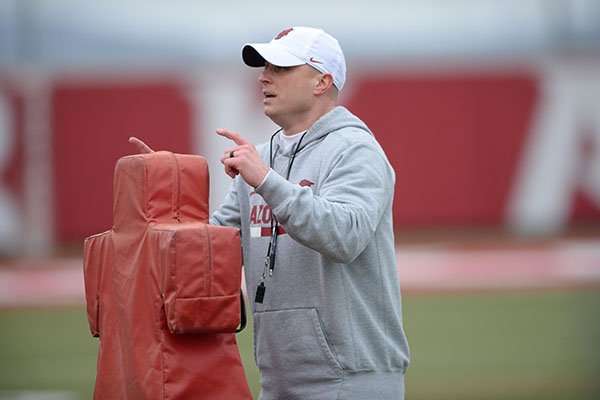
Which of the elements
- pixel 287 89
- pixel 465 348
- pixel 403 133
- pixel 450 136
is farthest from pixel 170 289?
pixel 450 136

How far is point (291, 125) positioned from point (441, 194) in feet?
51.3

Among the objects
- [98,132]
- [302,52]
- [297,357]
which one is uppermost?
[302,52]

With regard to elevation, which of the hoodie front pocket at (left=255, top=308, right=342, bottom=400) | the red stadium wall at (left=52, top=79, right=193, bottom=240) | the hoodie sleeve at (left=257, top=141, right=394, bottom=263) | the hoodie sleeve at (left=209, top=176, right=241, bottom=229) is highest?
the hoodie sleeve at (left=257, top=141, right=394, bottom=263)

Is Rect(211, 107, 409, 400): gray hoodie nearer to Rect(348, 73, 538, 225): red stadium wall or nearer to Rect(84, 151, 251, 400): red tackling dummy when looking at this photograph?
Rect(84, 151, 251, 400): red tackling dummy

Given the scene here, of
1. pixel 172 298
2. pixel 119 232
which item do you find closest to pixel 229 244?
pixel 172 298

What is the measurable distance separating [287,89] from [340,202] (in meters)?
0.45

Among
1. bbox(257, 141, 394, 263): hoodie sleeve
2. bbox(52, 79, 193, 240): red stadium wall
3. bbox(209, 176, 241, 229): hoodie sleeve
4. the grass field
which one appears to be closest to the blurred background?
bbox(52, 79, 193, 240): red stadium wall

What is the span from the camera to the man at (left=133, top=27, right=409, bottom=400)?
2.92 meters

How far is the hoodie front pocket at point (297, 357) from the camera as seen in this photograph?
10.0 ft

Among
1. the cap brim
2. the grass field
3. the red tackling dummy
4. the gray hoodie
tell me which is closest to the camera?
the red tackling dummy

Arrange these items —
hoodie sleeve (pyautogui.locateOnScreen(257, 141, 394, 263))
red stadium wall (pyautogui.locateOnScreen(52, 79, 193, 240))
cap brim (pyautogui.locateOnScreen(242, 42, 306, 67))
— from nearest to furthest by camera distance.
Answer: hoodie sleeve (pyautogui.locateOnScreen(257, 141, 394, 263)) < cap brim (pyautogui.locateOnScreen(242, 42, 306, 67)) < red stadium wall (pyautogui.locateOnScreen(52, 79, 193, 240))

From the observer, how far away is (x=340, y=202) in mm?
Answer: 2959

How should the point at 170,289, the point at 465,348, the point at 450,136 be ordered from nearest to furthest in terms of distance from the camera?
the point at 170,289
the point at 465,348
the point at 450,136

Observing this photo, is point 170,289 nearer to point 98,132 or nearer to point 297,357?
point 297,357
